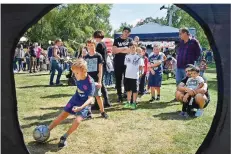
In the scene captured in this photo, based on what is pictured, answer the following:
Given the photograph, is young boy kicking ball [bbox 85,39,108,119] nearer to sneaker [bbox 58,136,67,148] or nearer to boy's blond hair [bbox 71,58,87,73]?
boy's blond hair [bbox 71,58,87,73]

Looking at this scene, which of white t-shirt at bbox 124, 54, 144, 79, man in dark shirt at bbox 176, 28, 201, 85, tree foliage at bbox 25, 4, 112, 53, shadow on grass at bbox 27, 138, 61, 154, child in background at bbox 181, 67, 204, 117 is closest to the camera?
shadow on grass at bbox 27, 138, 61, 154

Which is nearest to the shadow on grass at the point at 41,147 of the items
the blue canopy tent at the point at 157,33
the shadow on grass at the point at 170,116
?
the shadow on grass at the point at 170,116

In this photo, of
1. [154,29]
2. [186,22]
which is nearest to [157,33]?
[154,29]

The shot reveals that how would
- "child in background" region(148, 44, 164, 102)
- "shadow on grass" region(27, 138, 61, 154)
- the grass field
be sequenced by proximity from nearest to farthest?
1. "shadow on grass" region(27, 138, 61, 154)
2. the grass field
3. "child in background" region(148, 44, 164, 102)

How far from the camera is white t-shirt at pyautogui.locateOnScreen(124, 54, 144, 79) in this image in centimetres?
442

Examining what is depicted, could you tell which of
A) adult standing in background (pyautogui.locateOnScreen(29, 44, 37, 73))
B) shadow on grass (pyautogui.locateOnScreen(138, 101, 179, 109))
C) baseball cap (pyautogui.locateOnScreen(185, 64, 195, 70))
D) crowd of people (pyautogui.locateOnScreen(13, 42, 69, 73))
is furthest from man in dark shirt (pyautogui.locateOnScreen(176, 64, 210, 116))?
adult standing in background (pyautogui.locateOnScreen(29, 44, 37, 73))

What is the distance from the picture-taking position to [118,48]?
463 centimetres

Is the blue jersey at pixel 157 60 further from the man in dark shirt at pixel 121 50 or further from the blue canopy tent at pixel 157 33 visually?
the blue canopy tent at pixel 157 33

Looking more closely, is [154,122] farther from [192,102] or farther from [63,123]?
[63,123]

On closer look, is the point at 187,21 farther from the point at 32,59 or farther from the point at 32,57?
the point at 32,59

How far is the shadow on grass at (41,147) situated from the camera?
279 cm

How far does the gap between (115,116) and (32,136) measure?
1.25 metres

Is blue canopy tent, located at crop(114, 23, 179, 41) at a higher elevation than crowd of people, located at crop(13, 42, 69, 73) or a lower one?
higher

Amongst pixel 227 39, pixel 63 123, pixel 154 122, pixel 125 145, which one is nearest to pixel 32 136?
pixel 63 123
